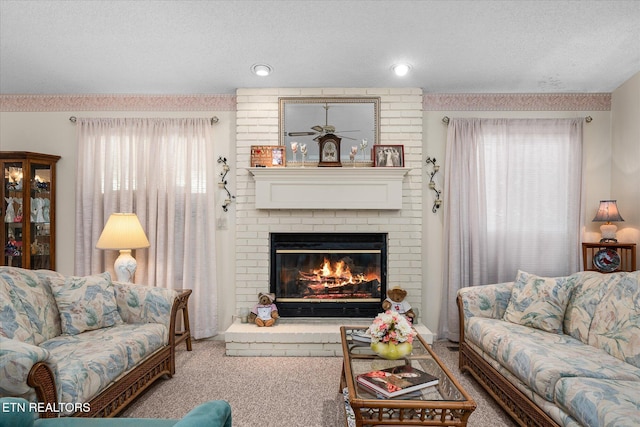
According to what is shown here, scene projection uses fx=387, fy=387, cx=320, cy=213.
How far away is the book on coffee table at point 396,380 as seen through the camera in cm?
183

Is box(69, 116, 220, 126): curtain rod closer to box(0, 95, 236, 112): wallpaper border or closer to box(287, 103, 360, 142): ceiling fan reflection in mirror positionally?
box(0, 95, 236, 112): wallpaper border

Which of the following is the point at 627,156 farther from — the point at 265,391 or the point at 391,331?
the point at 265,391

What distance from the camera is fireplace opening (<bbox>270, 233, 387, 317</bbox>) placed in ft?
12.7

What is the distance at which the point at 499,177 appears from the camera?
3.90 m

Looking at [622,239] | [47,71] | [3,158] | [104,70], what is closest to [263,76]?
[104,70]

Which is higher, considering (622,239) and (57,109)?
(57,109)

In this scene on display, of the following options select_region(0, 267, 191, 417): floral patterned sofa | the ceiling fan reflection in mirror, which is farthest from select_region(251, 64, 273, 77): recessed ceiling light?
select_region(0, 267, 191, 417): floral patterned sofa

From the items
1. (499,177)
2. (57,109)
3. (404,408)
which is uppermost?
(57,109)

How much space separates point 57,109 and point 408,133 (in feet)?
12.0

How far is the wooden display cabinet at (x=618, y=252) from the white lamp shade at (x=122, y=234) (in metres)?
4.17

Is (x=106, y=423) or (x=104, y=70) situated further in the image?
(x=104, y=70)

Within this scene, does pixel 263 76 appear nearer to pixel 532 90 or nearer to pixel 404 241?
pixel 404 241

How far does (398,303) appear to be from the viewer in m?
3.67

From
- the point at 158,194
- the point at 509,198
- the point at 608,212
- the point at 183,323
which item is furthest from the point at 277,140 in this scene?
the point at 608,212
